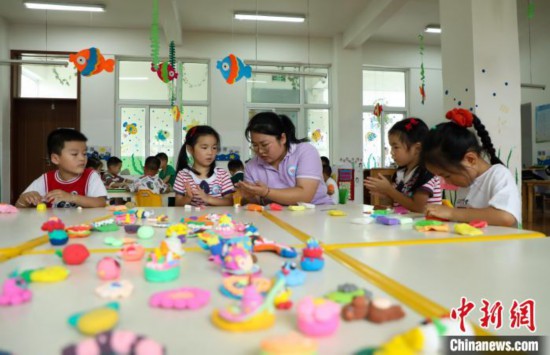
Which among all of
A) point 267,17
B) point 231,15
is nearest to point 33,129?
point 231,15

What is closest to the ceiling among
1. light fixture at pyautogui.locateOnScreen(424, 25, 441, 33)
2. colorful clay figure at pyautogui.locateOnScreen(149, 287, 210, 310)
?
light fixture at pyautogui.locateOnScreen(424, 25, 441, 33)

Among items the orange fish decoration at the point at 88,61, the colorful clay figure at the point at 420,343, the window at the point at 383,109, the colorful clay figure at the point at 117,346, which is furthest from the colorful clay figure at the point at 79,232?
the window at the point at 383,109

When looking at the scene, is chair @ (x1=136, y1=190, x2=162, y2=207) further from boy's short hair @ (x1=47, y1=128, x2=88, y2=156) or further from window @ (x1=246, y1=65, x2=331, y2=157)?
window @ (x1=246, y1=65, x2=331, y2=157)

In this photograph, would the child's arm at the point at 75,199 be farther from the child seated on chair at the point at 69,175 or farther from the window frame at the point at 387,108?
the window frame at the point at 387,108

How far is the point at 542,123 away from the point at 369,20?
3.56 meters

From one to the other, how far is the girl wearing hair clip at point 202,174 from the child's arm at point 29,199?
653 millimetres

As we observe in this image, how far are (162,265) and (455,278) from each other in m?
0.44

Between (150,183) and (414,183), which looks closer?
(414,183)

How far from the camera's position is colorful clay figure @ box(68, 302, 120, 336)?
0.37 metres

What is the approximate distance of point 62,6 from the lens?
5.13m

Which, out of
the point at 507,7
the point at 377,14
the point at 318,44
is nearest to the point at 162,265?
the point at 507,7

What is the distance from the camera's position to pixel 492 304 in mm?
480

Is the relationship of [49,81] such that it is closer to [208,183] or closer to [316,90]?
[316,90]

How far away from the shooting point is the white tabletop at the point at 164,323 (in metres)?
Result: 0.36
